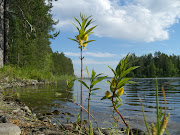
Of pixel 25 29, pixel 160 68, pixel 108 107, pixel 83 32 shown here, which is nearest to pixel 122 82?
pixel 83 32

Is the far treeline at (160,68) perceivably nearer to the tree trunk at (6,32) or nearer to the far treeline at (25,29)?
the far treeline at (25,29)

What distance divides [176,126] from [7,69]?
36.7ft

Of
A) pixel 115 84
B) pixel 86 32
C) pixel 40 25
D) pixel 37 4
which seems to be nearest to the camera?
pixel 115 84

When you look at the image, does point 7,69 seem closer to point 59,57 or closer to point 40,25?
point 40,25

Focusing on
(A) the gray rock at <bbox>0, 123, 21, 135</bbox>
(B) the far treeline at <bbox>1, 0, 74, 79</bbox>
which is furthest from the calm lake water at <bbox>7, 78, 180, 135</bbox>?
(B) the far treeline at <bbox>1, 0, 74, 79</bbox>

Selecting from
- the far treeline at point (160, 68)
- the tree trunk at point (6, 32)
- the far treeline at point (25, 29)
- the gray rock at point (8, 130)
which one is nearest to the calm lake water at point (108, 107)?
the gray rock at point (8, 130)

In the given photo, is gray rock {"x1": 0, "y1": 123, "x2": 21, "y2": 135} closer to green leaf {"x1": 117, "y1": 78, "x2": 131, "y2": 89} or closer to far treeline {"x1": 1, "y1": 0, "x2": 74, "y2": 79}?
green leaf {"x1": 117, "y1": 78, "x2": 131, "y2": 89}

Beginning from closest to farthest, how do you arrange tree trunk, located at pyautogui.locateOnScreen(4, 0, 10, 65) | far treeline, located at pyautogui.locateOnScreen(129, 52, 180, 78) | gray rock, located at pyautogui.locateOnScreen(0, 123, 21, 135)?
gray rock, located at pyautogui.locateOnScreen(0, 123, 21, 135)
tree trunk, located at pyautogui.locateOnScreen(4, 0, 10, 65)
far treeline, located at pyautogui.locateOnScreen(129, 52, 180, 78)

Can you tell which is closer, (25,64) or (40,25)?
(40,25)

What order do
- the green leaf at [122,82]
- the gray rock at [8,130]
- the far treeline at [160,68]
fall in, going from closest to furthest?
the green leaf at [122,82]
the gray rock at [8,130]
the far treeline at [160,68]

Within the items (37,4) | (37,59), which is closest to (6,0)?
(37,4)

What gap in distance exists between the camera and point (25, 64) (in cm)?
2062

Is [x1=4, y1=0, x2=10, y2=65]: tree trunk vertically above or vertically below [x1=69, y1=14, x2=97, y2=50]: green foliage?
above

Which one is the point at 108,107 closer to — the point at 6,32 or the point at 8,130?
the point at 8,130
